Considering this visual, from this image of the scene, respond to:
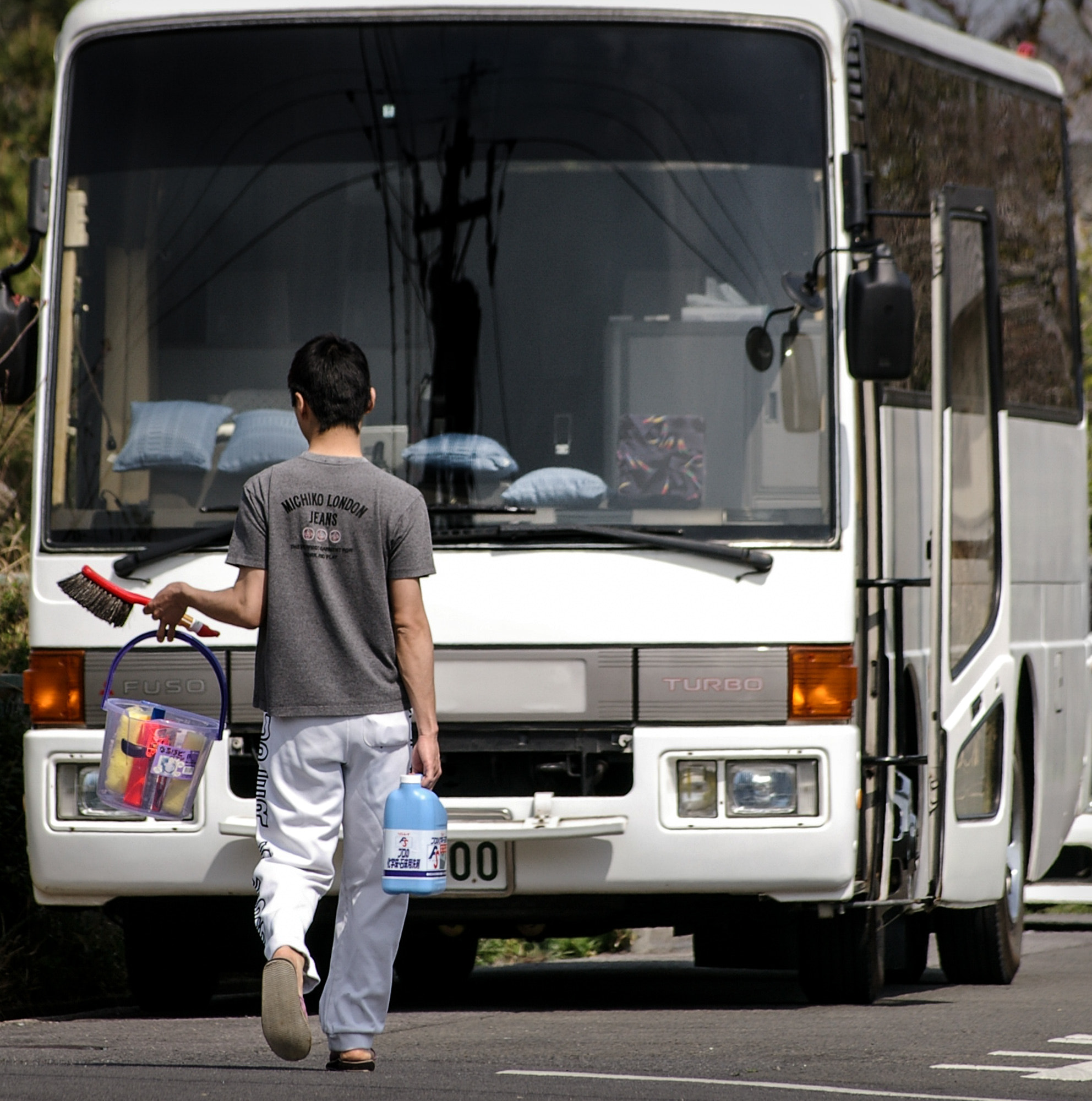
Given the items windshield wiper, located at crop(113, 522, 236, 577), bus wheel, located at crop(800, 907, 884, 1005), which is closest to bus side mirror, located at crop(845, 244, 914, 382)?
bus wheel, located at crop(800, 907, 884, 1005)

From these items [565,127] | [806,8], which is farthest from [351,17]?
[806,8]

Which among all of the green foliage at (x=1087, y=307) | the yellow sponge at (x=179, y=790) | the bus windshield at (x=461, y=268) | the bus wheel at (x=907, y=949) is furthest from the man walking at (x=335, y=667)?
the green foliage at (x=1087, y=307)

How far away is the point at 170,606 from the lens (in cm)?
647

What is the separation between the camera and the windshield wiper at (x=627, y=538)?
7953 mm

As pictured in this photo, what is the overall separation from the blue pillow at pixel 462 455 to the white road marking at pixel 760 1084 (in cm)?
211

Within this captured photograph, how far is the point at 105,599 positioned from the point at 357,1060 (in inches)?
60.9

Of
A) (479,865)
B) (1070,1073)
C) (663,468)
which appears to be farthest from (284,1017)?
(663,468)

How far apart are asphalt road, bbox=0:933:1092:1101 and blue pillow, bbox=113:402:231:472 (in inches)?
70.8

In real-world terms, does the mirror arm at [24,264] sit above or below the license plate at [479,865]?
above

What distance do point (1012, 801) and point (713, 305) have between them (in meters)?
3.13

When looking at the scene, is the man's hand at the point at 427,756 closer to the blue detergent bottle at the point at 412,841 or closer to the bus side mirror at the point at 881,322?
the blue detergent bottle at the point at 412,841

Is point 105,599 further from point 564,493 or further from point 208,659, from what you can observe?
point 564,493

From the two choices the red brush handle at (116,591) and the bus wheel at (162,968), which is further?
the bus wheel at (162,968)

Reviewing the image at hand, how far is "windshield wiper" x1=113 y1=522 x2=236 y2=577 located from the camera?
8.04m
